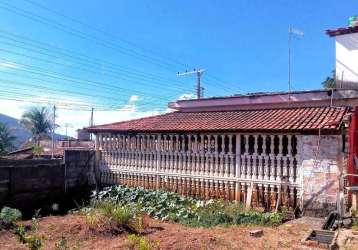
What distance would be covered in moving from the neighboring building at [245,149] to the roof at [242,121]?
0.10 ft

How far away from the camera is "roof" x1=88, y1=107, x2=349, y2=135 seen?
9.89 m

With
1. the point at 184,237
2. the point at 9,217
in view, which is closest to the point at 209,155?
the point at 184,237

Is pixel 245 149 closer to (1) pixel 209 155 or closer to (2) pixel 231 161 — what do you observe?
(2) pixel 231 161

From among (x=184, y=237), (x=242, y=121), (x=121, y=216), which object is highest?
(x=242, y=121)

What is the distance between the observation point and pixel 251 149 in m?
11.0

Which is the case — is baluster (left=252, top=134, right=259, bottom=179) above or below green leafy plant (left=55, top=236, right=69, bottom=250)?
above

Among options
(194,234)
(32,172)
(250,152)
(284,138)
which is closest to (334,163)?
(284,138)

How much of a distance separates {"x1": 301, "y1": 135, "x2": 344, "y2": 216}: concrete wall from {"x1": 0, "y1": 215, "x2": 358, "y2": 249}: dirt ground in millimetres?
489

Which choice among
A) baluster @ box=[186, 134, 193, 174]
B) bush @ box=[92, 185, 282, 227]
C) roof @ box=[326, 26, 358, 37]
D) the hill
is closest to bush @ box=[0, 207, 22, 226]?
bush @ box=[92, 185, 282, 227]

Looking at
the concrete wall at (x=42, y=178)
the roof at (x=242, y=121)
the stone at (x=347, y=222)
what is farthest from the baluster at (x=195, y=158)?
the stone at (x=347, y=222)

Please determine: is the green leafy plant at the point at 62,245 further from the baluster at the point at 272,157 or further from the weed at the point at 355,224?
the baluster at the point at 272,157

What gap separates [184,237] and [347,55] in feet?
28.7

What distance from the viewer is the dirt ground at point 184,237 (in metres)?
6.94

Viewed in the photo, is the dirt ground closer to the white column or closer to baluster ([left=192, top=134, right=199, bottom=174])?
the white column
